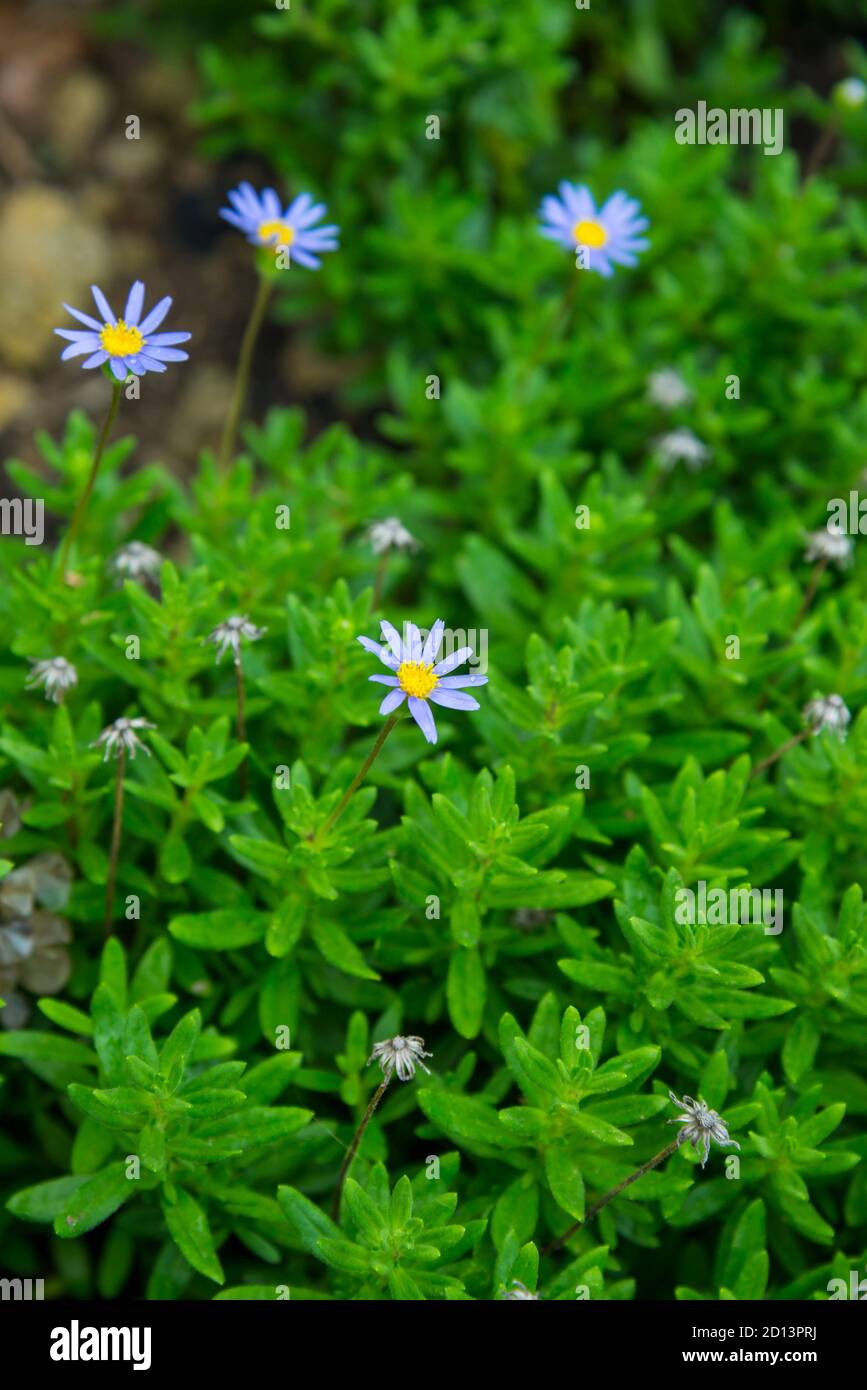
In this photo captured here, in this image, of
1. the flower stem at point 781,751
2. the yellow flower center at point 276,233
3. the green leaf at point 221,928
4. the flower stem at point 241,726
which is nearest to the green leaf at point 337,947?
the green leaf at point 221,928

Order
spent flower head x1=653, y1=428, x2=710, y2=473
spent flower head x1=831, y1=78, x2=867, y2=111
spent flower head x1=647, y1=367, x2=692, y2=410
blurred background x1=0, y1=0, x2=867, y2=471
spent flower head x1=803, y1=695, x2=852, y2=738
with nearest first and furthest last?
spent flower head x1=803, y1=695, x2=852, y2=738
spent flower head x1=653, y1=428, x2=710, y2=473
spent flower head x1=647, y1=367, x2=692, y2=410
spent flower head x1=831, y1=78, x2=867, y2=111
blurred background x1=0, y1=0, x2=867, y2=471

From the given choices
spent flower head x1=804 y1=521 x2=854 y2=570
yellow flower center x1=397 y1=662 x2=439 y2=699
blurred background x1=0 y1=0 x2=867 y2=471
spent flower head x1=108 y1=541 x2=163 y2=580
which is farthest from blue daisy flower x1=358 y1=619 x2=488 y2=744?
blurred background x1=0 y1=0 x2=867 y2=471

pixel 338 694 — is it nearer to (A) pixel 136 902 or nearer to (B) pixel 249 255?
(A) pixel 136 902

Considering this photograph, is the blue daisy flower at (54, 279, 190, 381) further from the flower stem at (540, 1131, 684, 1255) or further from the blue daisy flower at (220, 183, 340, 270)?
the flower stem at (540, 1131, 684, 1255)

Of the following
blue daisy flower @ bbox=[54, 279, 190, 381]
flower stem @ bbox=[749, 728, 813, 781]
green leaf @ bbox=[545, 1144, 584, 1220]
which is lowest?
green leaf @ bbox=[545, 1144, 584, 1220]

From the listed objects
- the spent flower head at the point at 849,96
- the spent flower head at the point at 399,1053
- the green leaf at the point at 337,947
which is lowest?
the spent flower head at the point at 399,1053

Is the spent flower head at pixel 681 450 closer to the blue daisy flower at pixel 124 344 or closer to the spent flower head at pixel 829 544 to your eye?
the spent flower head at pixel 829 544
